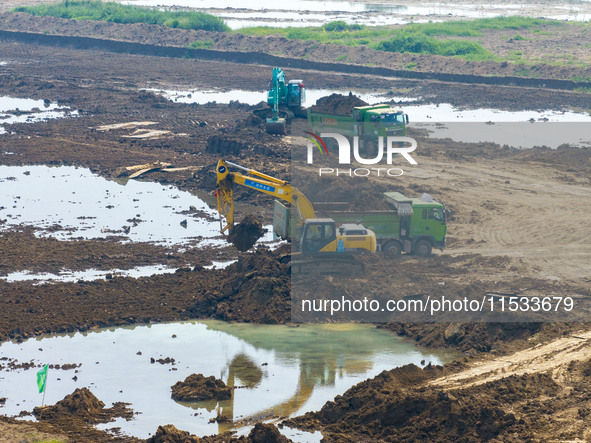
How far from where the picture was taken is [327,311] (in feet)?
79.7

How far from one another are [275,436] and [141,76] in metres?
59.6

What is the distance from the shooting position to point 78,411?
1797 centimetres

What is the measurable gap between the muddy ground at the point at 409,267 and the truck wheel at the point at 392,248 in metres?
0.38

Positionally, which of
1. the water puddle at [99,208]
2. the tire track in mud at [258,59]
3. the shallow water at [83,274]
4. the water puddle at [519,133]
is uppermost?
the tire track in mud at [258,59]

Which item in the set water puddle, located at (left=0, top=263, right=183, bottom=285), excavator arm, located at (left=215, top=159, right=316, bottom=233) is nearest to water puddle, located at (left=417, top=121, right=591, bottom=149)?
excavator arm, located at (left=215, top=159, right=316, bottom=233)

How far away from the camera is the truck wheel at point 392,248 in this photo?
28172 millimetres

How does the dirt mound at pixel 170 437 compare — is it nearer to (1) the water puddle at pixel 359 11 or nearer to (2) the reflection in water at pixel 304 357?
(2) the reflection in water at pixel 304 357

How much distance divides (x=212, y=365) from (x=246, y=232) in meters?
7.24

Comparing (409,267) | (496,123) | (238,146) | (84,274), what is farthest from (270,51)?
(84,274)

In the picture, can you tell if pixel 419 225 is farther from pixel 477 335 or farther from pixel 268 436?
pixel 268 436

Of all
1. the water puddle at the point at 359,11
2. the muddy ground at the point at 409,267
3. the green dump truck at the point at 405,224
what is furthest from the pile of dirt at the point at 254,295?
the water puddle at the point at 359,11

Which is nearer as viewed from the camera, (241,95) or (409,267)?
(409,267)

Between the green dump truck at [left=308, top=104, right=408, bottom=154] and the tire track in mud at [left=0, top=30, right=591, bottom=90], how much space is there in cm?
2407

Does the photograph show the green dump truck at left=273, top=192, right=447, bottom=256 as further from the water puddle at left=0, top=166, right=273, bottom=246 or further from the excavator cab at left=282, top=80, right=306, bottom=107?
the excavator cab at left=282, top=80, right=306, bottom=107
